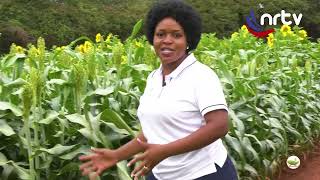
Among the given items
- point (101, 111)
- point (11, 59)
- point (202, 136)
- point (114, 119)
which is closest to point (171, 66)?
point (202, 136)

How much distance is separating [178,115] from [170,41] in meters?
0.25

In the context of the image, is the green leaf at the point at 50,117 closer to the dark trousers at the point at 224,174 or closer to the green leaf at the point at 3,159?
the green leaf at the point at 3,159

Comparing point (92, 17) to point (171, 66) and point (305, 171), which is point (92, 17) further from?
point (171, 66)

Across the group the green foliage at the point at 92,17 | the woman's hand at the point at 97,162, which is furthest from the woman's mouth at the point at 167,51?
the green foliage at the point at 92,17

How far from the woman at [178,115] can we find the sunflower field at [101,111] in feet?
1.79

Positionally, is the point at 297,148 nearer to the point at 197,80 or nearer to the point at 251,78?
the point at 251,78

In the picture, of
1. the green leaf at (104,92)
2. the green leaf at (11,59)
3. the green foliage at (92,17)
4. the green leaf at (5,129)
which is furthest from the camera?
the green foliage at (92,17)

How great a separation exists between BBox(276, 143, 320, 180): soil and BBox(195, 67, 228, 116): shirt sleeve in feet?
9.15

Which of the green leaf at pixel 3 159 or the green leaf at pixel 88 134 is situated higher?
the green leaf at pixel 88 134

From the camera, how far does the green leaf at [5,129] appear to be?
8.27 feet

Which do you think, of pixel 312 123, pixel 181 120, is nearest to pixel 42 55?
pixel 181 120

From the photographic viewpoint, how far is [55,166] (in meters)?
2.84

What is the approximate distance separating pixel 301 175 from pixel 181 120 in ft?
9.46

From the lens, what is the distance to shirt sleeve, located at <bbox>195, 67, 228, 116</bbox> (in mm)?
1931
